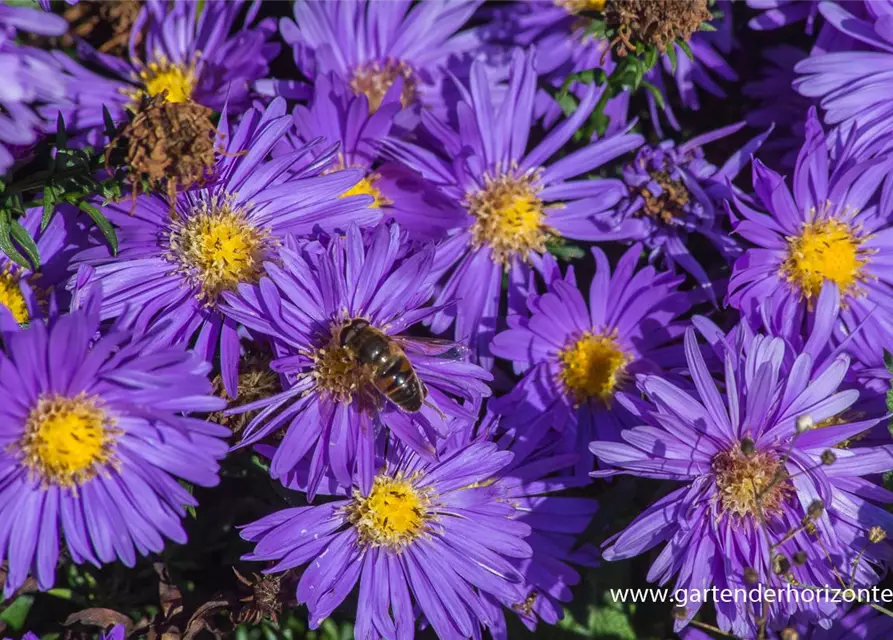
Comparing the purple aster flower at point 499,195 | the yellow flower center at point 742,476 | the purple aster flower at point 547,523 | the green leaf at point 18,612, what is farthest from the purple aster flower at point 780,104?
A: the green leaf at point 18,612

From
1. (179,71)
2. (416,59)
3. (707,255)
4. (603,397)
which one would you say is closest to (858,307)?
(707,255)

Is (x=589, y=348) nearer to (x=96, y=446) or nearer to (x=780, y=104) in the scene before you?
(x=780, y=104)

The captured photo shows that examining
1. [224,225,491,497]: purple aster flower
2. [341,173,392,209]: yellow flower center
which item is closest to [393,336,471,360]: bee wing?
[224,225,491,497]: purple aster flower

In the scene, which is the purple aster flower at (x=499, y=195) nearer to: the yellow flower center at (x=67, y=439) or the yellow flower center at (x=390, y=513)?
the yellow flower center at (x=390, y=513)

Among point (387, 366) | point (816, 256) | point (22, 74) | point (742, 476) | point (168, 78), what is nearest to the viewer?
point (22, 74)

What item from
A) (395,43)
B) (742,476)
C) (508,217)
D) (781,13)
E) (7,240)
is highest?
(781,13)

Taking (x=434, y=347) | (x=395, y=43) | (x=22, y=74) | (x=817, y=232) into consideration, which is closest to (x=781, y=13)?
(x=817, y=232)
